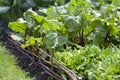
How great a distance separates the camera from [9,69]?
3.79 metres

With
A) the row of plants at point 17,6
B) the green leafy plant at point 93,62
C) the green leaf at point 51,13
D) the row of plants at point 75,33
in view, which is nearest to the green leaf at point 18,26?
the row of plants at point 75,33

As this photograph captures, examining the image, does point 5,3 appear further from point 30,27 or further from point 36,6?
point 30,27

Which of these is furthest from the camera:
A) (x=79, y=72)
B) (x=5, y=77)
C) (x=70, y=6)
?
(x=70, y=6)

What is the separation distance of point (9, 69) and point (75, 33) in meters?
0.80

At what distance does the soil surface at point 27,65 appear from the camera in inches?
147

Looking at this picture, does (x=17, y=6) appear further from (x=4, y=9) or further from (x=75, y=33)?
(x=75, y=33)

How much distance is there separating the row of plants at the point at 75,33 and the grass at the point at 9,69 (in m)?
0.25

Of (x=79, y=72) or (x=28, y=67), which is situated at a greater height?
(x=79, y=72)

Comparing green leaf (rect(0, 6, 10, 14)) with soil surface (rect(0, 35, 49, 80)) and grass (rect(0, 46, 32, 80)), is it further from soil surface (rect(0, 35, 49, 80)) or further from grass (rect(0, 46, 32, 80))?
grass (rect(0, 46, 32, 80))

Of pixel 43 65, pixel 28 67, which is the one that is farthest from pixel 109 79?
pixel 28 67

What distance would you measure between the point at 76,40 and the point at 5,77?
3.06ft

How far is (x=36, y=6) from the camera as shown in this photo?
5055 mm

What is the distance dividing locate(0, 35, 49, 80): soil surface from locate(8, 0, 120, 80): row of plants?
16cm

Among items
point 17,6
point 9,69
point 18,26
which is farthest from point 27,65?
point 17,6
